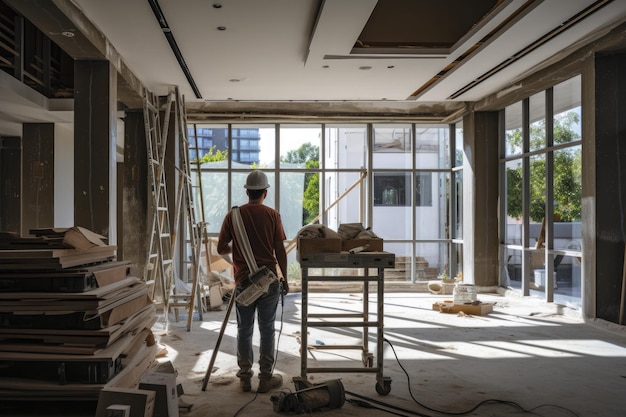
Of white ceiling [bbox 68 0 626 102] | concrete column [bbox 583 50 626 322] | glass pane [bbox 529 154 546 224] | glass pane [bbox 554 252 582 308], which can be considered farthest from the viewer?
glass pane [bbox 529 154 546 224]

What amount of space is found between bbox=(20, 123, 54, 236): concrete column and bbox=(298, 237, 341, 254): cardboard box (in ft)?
26.5

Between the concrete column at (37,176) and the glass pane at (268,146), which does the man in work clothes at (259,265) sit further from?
the concrete column at (37,176)

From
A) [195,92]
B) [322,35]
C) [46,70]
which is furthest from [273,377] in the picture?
[46,70]

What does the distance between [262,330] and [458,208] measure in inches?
326

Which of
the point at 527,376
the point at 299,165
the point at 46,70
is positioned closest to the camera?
the point at 527,376

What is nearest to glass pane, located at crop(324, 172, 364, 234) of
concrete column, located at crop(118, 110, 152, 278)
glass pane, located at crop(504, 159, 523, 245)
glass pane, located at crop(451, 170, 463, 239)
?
glass pane, located at crop(451, 170, 463, 239)

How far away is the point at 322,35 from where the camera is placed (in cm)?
632

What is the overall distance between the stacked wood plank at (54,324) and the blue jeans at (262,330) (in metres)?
1.09

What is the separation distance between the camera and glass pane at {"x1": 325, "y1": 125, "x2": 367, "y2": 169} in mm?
11852

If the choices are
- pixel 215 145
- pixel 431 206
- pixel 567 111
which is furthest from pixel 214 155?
pixel 567 111

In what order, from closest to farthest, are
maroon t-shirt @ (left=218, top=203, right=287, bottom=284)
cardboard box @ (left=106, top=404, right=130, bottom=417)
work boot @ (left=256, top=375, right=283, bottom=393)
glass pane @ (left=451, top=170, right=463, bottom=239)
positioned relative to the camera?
1. cardboard box @ (left=106, top=404, right=130, bottom=417)
2. work boot @ (left=256, top=375, right=283, bottom=393)
3. maroon t-shirt @ (left=218, top=203, right=287, bottom=284)
4. glass pane @ (left=451, top=170, right=463, bottom=239)

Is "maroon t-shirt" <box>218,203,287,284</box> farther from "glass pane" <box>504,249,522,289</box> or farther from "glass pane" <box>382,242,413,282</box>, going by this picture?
"glass pane" <box>382,242,413,282</box>

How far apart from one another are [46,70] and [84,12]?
3.81 meters

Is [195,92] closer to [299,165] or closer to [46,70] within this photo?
[46,70]
